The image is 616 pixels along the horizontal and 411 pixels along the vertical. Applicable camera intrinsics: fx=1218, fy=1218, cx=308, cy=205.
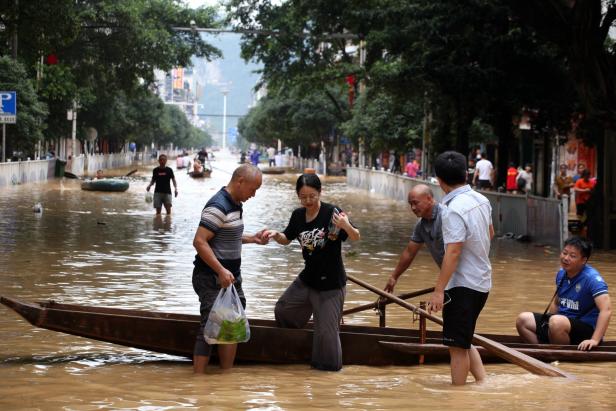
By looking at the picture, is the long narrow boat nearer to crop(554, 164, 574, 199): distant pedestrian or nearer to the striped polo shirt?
the striped polo shirt

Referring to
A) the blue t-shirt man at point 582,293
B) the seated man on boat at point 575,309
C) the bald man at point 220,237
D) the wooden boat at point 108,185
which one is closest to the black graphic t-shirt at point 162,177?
the wooden boat at point 108,185

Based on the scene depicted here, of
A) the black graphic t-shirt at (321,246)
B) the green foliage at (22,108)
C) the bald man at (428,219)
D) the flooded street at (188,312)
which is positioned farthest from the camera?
the green foliage at (22,108)

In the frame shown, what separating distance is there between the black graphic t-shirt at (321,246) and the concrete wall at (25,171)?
116ft

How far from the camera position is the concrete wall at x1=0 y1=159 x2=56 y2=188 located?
43531mm

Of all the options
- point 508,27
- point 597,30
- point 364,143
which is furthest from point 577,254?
point 364,143

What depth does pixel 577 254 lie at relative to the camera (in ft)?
30.2

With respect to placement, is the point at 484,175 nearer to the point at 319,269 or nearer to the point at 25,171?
the point at 25,171

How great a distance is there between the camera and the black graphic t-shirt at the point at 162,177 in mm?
26578

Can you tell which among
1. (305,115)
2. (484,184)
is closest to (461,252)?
(484,184)

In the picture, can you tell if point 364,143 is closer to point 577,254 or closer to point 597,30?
point 597,30

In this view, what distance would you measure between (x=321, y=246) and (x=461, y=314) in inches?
52.2

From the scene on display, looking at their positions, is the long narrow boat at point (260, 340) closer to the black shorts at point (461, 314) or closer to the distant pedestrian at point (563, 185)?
the black shorts at point (461, 314)

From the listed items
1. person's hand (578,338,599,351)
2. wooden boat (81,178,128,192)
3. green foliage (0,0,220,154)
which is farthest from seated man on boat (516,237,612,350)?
green foliage (0,0,220,154)

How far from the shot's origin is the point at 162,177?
26828 mm
